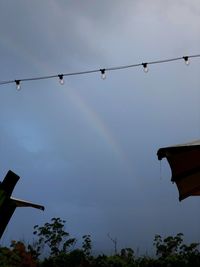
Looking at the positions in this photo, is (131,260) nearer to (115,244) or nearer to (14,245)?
(115,244)

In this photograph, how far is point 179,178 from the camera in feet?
13.9

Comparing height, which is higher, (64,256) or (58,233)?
(58,233)

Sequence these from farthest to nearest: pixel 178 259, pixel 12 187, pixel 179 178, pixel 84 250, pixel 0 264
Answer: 1. pixel 84 250
2. pixel 178 259
3. pixel 0 264
4. pixel 179 178
5. pixel 12 187

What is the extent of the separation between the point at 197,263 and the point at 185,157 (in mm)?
3640

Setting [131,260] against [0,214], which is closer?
[0,214]

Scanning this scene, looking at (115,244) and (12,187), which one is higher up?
(115,244)

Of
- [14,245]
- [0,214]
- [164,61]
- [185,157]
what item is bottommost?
[0,214]

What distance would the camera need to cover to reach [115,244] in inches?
326

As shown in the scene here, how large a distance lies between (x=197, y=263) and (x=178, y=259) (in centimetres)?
31

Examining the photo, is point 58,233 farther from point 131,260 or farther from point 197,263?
point 197,263

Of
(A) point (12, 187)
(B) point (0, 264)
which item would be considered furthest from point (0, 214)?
(B) point (0, 264)

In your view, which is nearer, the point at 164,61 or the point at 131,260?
the point at 164,61

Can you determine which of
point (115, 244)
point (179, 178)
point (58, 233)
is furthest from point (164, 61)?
point (58, 233)

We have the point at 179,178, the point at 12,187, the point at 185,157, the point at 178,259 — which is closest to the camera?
the point at 12,187
